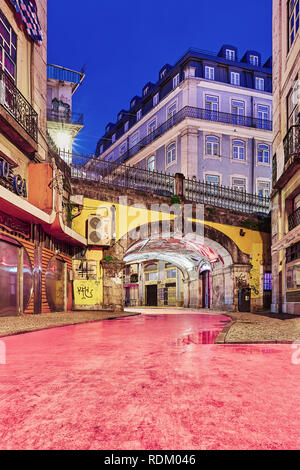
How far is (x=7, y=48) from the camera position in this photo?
38.2ft

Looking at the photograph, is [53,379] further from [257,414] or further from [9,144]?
[9,144]

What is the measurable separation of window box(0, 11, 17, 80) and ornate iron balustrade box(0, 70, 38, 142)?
526 millimetres

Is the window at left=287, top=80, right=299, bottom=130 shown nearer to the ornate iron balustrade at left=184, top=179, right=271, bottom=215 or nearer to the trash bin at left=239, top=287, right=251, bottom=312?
the ornate iron balustrade at left=184, top=179, right=271, bottom=215

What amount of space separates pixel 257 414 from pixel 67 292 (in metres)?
14.1

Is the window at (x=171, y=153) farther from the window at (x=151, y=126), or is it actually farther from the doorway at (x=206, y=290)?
the doorway at (x=206, y=290)

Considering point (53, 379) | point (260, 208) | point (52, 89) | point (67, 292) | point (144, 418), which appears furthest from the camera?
point (52, 89)

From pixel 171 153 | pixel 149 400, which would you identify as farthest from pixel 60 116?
pixel 149 400

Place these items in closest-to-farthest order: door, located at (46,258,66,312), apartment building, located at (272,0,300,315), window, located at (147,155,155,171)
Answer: apartment building, located at (272,0,300,315) → door, located at (46,258,66,312) → window, located at (147,155,155,171)

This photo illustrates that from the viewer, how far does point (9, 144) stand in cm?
1114

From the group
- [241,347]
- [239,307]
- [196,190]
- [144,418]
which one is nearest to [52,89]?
[196,190]

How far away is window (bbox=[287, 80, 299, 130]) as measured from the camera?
45.8 ft

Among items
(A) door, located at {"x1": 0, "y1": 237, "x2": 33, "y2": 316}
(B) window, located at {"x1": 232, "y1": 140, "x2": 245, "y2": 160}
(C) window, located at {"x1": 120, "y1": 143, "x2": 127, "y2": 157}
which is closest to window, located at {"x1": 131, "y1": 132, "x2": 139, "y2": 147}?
(C) window, located at {"x1": 120, "y1": 143, "x2": 127, "y2": 157}

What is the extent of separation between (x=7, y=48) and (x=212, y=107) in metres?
21.6

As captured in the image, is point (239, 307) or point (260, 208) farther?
point (260, 208)
